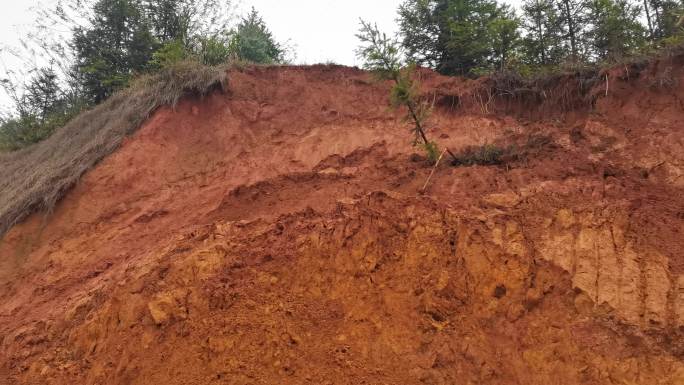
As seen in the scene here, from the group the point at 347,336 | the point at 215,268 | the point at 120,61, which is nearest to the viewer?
the point at 347,336

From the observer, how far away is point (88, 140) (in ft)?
35.4

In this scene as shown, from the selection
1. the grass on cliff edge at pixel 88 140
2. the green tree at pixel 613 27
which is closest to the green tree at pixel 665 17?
the green tree at pixel 613 27

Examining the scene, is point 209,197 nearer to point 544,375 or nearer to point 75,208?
point 75,208

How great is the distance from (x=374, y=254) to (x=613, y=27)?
8.27 meters

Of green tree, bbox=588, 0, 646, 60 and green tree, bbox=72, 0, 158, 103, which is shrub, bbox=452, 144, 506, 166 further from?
green tree, bbox=72, 0, 158, 103

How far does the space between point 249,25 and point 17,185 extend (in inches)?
436

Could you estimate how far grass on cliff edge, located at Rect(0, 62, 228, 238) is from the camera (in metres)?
9.43

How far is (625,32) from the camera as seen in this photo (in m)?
11.5

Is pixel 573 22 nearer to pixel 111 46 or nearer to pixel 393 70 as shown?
pixel 393 70

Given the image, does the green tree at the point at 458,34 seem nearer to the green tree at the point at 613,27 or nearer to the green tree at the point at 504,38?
the green tree at the point at 504,38

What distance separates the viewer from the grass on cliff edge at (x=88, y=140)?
943cm

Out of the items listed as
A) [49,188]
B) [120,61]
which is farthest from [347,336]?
[120,61]

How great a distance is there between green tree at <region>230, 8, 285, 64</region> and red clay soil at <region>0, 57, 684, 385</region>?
21.9 ft

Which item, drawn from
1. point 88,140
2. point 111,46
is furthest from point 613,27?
point 111,46
